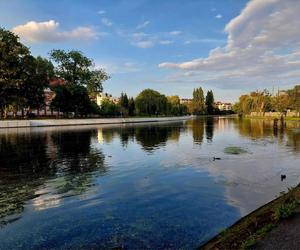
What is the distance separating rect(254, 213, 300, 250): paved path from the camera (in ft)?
20.5

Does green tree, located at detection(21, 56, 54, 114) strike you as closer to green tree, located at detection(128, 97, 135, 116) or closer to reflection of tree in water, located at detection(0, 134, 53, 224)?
reflection of tree in water, located at detection(0, 134, 53, 224)

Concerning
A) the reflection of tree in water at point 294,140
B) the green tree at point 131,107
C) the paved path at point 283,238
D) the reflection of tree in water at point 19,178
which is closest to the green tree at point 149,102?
the green tree at point 131,107

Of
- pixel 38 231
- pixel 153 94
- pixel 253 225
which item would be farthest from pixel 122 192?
pixel 153 94

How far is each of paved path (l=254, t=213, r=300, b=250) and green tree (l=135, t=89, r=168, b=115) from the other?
132 meters

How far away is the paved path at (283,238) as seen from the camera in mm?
6242

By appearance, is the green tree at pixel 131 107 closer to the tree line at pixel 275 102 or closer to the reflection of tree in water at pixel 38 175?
the tree line at pixel 275 102

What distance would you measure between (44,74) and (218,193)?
A: 7949 centimetres

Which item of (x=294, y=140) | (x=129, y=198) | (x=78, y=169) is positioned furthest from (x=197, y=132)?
(x=129, y=198)

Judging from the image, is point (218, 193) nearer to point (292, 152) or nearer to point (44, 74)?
point (292, 152)

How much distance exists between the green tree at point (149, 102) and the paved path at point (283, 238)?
132m

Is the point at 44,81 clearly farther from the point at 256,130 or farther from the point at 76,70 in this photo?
the point at 256,130

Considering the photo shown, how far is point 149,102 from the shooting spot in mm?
142250

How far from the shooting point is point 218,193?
1283cm

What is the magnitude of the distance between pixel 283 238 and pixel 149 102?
13629 centimetres
